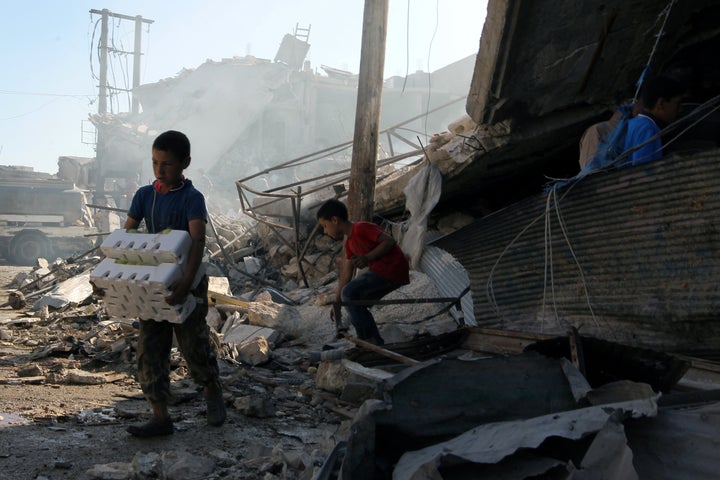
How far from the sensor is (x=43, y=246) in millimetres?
21406

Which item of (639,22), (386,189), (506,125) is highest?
(639,22)

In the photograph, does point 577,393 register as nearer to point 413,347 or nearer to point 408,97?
point 413,347

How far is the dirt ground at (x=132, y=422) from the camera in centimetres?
300

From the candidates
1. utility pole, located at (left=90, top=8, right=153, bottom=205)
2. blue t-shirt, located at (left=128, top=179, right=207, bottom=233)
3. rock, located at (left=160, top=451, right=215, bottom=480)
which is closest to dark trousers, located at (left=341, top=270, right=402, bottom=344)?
blue t-shirt, located at (left=128, top=179, right=207, bottom=233)

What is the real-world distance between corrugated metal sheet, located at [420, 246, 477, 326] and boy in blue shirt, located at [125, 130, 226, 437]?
9.92 ft

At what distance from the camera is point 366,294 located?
550cm

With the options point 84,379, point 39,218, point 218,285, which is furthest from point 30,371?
point 39,218

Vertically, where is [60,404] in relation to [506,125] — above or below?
below

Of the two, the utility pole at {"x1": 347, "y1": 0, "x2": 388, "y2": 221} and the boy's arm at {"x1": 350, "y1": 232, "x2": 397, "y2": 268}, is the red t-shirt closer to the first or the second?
the boy's arm at {"x1": 350, "y1": 232, "x2": 397, "y2": 268}

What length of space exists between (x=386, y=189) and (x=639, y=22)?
12.5 feet

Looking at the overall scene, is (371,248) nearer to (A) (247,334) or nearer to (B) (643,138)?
(A) (247,334)

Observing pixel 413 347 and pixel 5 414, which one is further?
pixel 413 347

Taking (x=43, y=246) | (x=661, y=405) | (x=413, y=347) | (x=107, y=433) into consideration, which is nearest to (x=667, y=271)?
(x=413, y=347)

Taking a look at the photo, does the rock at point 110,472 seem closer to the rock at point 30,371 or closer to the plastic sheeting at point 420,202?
the rock at point 30,371
